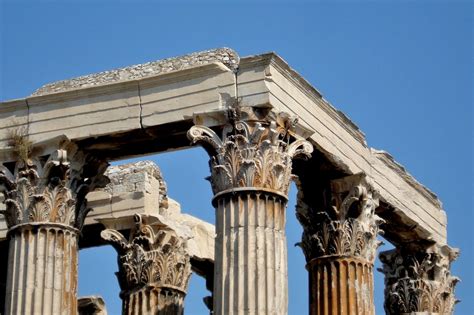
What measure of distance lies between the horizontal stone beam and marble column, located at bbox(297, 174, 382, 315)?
0.58 m

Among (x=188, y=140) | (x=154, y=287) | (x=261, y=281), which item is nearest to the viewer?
(x=261, y=281)

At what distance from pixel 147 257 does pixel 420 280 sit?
244 inches

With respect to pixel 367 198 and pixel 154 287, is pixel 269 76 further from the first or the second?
pixel 154 287

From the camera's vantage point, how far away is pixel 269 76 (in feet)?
115

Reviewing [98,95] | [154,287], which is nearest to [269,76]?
[98,95]

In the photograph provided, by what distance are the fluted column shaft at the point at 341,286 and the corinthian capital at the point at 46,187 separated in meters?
5.13

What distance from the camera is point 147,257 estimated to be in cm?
4059

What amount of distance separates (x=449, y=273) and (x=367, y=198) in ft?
15.9

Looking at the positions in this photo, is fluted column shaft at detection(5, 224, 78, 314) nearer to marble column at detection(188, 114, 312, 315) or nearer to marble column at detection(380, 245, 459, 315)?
marble column at detection(188, 114, 312, 315)

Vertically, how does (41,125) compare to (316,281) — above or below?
above

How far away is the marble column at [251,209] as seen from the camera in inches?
1329

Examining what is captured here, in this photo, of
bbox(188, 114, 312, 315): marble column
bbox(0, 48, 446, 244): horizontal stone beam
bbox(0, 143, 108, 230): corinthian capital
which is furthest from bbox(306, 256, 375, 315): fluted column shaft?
bbox(0, 143, 108, 230): corinthian capital

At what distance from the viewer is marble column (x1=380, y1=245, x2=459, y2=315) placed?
4172cm

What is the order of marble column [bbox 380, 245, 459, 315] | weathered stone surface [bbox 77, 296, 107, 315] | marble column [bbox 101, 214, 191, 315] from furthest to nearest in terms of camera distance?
weathered stone surface [bbox 77, 296, 107, 315] < marble column [bbox 380, 245, 459, 315] < marble column [bbox 101, 214, 191, 315]
